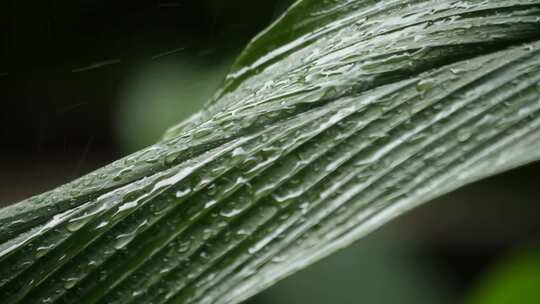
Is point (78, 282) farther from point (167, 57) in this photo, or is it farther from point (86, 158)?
point (167, 57)

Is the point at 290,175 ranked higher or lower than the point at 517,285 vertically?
higher

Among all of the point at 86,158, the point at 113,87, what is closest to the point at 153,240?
the point at 86,158

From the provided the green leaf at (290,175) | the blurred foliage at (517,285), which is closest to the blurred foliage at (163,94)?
the blurred foliage at (517,285)

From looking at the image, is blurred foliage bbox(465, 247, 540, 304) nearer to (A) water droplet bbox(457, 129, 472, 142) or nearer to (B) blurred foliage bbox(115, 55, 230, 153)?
(A) water droplet bbox(457, 129, 472, 142)

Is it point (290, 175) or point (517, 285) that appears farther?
point (517, 285)

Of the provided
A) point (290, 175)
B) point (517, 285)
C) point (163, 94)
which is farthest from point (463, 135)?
point (163, 94)

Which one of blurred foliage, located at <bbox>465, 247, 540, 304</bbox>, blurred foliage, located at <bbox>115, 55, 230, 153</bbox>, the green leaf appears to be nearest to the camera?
the green leaf

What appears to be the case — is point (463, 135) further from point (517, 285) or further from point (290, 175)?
point (517, 285)

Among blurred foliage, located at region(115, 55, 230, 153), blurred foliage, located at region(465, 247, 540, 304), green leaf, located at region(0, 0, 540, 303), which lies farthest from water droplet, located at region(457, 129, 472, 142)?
blurred foliage, located at region(115, 55, 230, 153)

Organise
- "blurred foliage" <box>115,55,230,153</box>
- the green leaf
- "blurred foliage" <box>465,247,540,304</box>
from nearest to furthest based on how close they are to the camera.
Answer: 1. the green leaf
2. "blurred foliage" <box>465,247,540,304</box>
3. "blurred foliage" <box>115,55,230,153</box>
